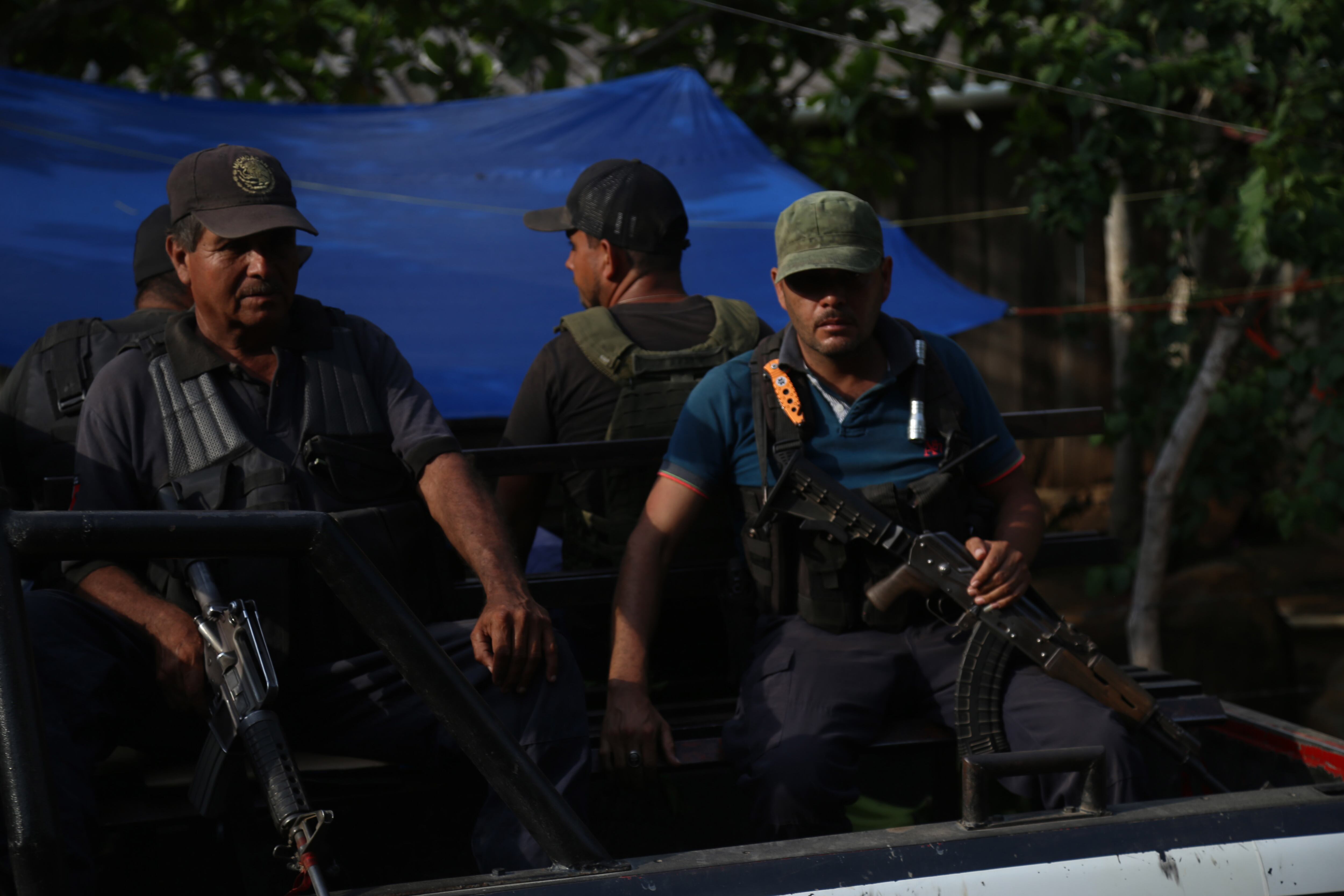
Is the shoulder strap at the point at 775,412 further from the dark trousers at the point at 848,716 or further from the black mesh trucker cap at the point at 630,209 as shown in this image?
the black mesh trucker cap at the point at 630,209

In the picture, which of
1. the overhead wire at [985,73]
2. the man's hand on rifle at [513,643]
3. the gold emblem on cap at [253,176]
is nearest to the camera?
the man's hand on rifle at [513,643]

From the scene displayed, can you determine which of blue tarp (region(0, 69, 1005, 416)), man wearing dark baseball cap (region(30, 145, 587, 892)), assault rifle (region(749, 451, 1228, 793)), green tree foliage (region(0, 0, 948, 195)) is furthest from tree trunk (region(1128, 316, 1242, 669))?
man wearing dark baseball cap (region(30, 145, 587, 892))

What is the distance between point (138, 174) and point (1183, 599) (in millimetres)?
5372

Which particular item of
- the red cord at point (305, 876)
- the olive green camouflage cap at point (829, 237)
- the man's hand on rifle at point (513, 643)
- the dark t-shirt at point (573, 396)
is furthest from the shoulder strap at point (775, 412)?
the red cord at point (305, 876)

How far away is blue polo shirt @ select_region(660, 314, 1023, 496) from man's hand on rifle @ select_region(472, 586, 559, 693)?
55 centimetres

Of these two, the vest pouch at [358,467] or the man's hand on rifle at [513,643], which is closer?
the man's hand on rifle at [513,643]

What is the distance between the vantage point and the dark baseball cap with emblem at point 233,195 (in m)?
2.56

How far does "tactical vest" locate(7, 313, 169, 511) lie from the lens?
308 cm

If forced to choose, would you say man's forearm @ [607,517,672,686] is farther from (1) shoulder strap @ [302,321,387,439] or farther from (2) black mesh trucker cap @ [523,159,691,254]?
(2) black mesh trucker cap @ [523,159,691,254]

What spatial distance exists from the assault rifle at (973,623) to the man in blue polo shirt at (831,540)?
0.12 ft

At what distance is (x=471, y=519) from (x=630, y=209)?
1.27 meters

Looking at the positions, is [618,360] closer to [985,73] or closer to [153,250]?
[153,250]

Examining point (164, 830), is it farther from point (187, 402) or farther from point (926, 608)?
point (926, 608)

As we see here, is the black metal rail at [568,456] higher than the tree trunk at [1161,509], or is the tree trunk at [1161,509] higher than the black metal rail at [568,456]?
the black metal rail at [568,456]
